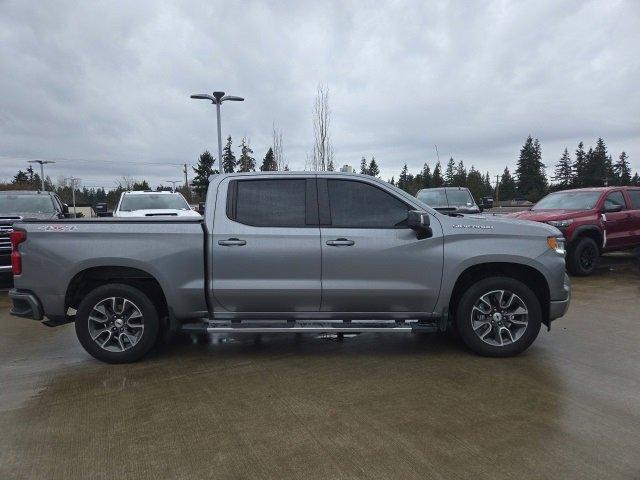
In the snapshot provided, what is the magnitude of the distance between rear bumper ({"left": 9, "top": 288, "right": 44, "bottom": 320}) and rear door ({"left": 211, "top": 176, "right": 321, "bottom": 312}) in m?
1.77

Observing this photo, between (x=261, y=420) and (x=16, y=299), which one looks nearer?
(x=261, y=420)

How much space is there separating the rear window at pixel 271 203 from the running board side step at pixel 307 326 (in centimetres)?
100

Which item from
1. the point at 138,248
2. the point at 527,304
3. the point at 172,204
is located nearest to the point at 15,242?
the point at 138,248

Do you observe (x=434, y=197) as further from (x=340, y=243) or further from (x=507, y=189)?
(x=507, y=189)

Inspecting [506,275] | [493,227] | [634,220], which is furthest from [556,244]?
[634,220]

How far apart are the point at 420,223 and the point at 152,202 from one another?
9712mm

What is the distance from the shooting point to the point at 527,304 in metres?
4.73

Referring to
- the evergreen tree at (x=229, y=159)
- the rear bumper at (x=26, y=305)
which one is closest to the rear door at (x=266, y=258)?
the rear bumper at (x=26, y=305)

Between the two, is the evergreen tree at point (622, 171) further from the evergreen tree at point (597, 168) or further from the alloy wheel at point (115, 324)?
the alloy wheel at point (115, 324)

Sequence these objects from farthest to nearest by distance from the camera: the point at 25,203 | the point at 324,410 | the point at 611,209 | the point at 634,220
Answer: the point at 25,203, the point at 634,220, the point at 611,209, the point at 324,410

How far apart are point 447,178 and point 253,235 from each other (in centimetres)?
8806

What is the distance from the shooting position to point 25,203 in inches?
418

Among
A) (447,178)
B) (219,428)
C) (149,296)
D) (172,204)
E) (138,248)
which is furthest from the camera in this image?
(447,178)

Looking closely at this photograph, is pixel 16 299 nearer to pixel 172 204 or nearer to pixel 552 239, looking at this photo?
pixel 552 239
